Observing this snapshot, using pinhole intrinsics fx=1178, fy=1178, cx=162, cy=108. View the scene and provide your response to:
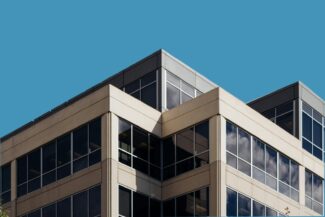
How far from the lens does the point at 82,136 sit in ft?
164

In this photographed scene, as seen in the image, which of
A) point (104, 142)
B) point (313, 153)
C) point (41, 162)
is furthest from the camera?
point (313, 153)

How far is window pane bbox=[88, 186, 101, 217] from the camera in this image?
47969 millimetres

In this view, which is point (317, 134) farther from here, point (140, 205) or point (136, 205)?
point (136, 205)

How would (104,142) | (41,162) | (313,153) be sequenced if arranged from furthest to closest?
(313,153), (41,162), (104,142)

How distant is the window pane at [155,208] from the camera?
49719mm

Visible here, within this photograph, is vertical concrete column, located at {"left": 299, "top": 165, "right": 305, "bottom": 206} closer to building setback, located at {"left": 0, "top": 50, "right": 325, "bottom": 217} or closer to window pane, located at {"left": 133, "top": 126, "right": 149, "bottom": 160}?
building setback, located at {"left": 0, "top": 50, "right": 325, "bottom": 217}

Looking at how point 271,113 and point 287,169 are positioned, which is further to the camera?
point 271,113

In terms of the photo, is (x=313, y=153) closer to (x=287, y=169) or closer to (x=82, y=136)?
(x=287, y=169)

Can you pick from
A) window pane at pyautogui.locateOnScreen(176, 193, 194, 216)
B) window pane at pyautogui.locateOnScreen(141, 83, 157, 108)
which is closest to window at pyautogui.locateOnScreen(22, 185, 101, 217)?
window pane at pyautogui.locateOnScreen(176, 193, 194, 216)

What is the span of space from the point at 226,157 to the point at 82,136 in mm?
6218

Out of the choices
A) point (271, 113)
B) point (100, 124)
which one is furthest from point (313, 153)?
point (100, 124)

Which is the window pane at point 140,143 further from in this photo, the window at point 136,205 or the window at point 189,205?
the window at point 189,205

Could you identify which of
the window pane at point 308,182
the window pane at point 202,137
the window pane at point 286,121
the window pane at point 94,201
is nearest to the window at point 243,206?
the window pane at point 202,137

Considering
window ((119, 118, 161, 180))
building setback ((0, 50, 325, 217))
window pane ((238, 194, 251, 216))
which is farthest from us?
window ((119, 118, 161, 180))
